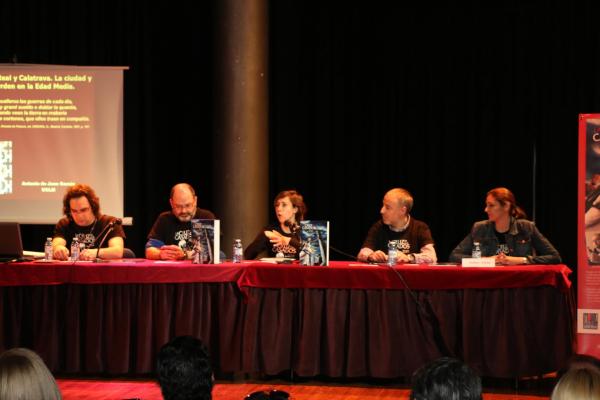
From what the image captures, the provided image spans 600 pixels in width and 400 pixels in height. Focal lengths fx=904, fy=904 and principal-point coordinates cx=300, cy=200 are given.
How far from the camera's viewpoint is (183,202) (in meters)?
6.09

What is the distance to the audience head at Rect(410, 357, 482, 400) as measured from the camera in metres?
1.99

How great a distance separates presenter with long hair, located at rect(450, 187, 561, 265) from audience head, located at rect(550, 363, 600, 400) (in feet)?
12.5

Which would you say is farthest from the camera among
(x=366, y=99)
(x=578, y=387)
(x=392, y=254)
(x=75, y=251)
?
(x=366, y=99)

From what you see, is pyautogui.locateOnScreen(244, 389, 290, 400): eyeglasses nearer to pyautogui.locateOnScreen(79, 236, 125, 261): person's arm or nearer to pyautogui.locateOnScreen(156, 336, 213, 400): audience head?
pyautogui.locateOnScreen(156, 336, 213, 400): audience head

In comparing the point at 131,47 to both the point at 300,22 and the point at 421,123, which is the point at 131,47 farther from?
the point at 421,123

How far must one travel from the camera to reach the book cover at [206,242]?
557cm

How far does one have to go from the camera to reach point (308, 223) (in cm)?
544

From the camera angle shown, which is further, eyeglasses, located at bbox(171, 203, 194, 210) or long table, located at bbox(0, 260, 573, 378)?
eyeglasses, located at bbox(171, 203, 194, 210)

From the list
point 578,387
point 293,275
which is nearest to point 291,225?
point 293,275

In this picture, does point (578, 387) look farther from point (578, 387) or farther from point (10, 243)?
point (10, 243)

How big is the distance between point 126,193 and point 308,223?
10.6ft

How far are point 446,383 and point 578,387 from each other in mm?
279

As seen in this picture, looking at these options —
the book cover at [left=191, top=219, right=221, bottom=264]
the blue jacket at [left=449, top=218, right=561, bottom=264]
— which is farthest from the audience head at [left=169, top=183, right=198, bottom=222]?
the blue jacket at [left=449, top=218, right=561, bottom=264]

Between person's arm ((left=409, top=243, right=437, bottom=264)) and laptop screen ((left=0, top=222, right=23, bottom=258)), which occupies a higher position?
laptop screen ((left=0, top=222, right=23, bottom=258))
